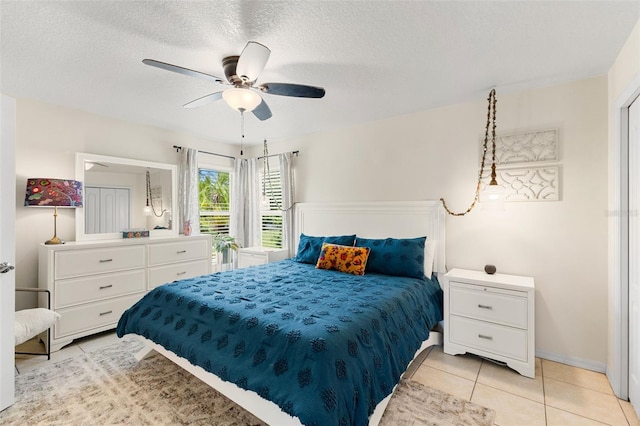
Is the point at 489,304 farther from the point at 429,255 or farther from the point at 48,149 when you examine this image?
the point at 48,149

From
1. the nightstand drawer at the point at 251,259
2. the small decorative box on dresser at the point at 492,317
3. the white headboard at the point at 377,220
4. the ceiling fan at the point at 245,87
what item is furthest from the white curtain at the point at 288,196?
the small decorative box on dresser at the point at 492,317

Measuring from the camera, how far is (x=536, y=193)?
8.73 ft

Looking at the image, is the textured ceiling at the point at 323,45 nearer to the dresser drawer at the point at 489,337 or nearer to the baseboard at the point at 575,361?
the dresser drawer at the point at 489,337

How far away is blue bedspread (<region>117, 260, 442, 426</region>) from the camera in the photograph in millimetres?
1434

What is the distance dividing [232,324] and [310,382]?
2.22 feet

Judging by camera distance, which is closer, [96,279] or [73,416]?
[73,416]

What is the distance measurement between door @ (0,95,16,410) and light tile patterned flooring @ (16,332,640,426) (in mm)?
Result: 610

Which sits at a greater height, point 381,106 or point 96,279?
point 381,106

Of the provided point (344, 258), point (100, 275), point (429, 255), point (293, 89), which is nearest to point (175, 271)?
point (100, 275)

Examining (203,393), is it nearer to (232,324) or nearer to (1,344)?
(232,324)

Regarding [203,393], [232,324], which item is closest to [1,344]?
[203,393]

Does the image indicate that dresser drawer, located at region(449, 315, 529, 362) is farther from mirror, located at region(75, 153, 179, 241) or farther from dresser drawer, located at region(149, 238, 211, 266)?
mirror, located at region(75, 153, 179, 241)

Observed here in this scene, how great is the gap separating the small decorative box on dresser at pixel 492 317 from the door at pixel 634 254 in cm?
55

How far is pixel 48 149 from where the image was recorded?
3.09m
